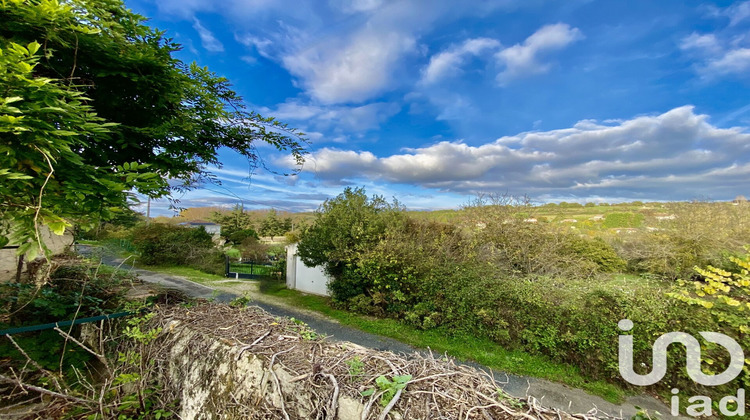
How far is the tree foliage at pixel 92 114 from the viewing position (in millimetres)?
2012

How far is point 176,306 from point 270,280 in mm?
13287

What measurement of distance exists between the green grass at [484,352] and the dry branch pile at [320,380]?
15.7ft

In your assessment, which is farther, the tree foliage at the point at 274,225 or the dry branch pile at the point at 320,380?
the tree foliage at the point at 274,225

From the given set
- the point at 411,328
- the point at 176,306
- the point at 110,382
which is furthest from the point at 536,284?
the point at 110,382

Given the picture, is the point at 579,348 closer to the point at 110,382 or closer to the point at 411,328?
the point at 411,328

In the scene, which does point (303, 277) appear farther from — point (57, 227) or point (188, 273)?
point (57, 227)

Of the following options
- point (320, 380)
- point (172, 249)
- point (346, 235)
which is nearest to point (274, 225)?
point (172, 249)

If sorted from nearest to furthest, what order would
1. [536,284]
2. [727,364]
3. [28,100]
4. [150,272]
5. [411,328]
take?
[28,100] → [727,364] → [536,284] → [411,328] → [150,272]

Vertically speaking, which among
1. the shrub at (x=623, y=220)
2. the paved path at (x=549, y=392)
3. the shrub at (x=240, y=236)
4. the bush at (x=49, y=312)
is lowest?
the paved path at (x=549, y=392)

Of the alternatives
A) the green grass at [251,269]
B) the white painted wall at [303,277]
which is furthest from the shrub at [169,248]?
the white painted wall at [303,277]

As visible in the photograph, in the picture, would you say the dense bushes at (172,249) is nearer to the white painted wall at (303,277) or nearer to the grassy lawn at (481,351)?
the white painted wall at (303,277)

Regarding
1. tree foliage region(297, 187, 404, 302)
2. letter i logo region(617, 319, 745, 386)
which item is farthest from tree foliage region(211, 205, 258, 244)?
letter i logo region(617, 319, 745, 386)

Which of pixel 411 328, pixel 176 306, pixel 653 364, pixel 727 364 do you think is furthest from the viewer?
pixel 411 328

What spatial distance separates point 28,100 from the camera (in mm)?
2207
